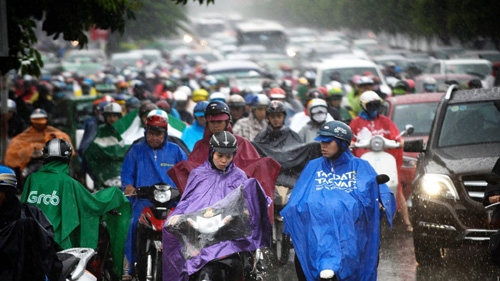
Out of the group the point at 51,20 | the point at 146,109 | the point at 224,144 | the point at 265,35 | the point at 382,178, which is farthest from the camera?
the point at 265,35

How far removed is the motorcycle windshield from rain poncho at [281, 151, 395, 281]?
2.04ft

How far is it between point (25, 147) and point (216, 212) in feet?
23.7

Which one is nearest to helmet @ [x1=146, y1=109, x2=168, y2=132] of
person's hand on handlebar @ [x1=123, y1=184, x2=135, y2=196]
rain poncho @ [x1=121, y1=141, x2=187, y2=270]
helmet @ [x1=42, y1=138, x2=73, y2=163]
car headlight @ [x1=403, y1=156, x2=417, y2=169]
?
rain poncho @ [x1=121, y1=141, x2=187, y2=270]

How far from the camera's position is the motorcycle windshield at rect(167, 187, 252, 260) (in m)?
7.97

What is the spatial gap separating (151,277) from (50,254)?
10.0 ft

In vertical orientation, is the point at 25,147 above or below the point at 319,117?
below

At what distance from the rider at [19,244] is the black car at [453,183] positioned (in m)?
5.37

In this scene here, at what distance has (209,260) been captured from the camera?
786 centimetres

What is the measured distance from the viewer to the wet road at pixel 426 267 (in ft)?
36.3

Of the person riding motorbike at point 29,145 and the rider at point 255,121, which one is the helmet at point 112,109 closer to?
the person riding motorbike at point 29,145

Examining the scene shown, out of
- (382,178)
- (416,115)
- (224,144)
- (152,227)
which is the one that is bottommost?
(416,115)

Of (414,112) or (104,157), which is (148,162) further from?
(414,112)

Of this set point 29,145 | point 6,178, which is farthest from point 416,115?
point 6,178

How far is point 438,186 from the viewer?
11.3 m
